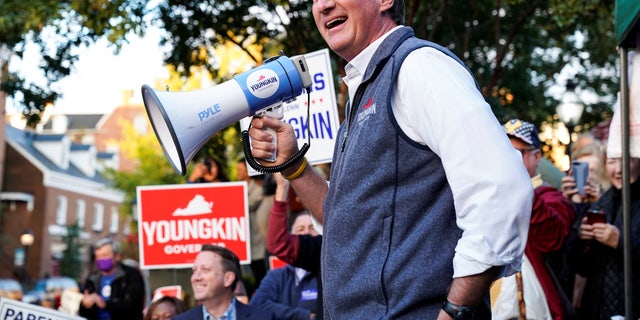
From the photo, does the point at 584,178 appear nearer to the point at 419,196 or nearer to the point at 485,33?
the point at 419,196

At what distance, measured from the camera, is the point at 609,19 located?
43.5 feet

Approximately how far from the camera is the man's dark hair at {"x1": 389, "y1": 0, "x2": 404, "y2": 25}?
9.61ft

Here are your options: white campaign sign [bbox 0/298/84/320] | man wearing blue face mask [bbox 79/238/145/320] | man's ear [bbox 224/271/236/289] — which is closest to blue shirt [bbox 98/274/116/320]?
man wearing blue face mask [bbox 79/238/145/320]

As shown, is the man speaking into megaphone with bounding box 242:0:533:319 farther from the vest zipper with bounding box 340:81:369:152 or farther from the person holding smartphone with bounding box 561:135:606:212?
the person holding smartphone with bounding box 561:135:606:212

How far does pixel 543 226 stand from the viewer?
5.60 metres

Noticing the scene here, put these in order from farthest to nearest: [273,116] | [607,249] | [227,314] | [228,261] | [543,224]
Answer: [228,261], [227,314], [607,249], [543,224], [273,116]

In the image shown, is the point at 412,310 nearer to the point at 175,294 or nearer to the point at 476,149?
the point at 476,149

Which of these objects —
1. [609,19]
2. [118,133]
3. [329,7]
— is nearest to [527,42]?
[609,19]

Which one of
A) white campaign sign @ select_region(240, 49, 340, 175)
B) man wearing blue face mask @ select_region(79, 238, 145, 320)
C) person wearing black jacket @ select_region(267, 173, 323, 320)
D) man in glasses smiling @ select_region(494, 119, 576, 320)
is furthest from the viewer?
man wearing blue face mask @ select_region(79, 238, 145, 320)

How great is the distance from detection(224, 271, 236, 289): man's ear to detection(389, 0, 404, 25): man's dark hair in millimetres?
4674

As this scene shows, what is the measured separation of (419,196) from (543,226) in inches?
127

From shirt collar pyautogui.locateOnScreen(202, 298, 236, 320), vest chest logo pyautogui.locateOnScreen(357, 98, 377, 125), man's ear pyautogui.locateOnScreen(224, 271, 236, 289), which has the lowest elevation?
shirt collar pyautogui.locateOnScreen(202, 298, 236, 320)

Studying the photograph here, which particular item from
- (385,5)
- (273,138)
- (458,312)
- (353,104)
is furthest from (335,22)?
(458,312)

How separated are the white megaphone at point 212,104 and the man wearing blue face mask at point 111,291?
24.0 ft
